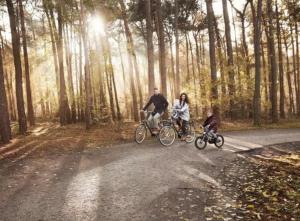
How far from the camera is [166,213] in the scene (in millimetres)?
6676

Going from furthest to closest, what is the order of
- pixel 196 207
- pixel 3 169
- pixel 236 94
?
pixel 236 94
pixel 3 169
pixel 196 207

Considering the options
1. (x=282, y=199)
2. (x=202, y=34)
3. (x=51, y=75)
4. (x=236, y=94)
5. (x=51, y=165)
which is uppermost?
(x=202, y=34)

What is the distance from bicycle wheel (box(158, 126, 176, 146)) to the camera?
14391 mm

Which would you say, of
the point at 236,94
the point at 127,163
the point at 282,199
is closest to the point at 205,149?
the point at 127,163

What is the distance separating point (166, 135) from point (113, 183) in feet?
20.2

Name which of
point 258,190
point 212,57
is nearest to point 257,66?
point 212,57

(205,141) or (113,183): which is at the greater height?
(205,141)

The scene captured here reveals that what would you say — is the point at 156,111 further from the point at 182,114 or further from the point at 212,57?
the point at 212,57

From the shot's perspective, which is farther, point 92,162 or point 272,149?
point 272,149

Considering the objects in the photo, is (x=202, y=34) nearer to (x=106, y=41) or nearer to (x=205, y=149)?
(x=106, y=41)

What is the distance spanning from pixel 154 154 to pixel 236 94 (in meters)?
13.9

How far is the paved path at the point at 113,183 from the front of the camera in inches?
266

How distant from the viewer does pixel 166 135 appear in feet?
47.8

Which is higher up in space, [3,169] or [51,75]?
[51,75]
